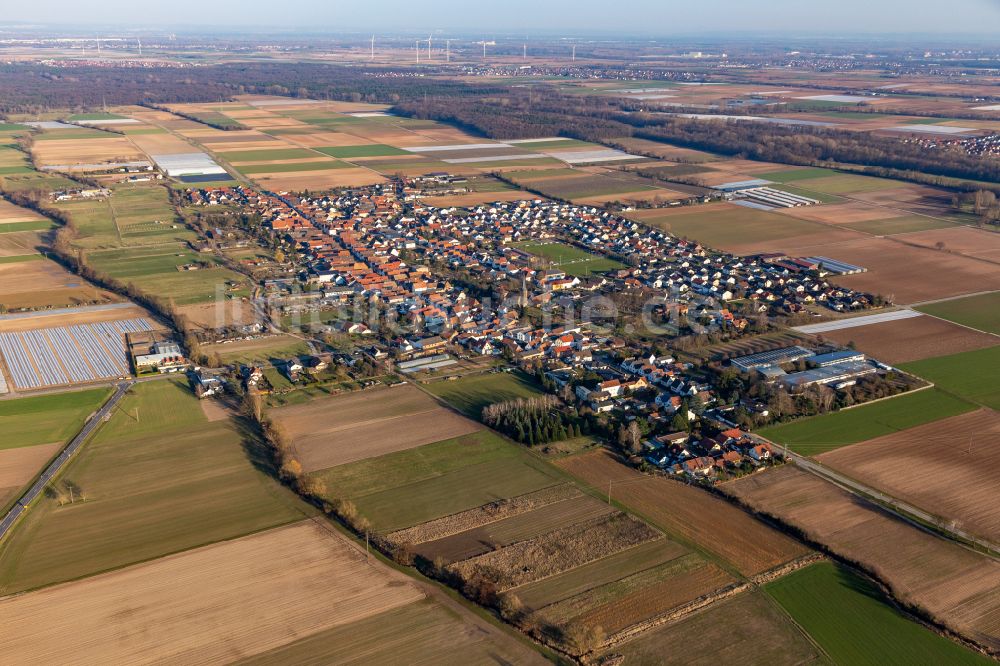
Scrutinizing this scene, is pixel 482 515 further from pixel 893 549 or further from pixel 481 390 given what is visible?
pixel 893 549

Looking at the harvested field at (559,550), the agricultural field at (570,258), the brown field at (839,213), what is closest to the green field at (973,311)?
the agricultural field at (570,258)

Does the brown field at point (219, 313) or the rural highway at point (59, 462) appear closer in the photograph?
the rural highway at point (59, 462)

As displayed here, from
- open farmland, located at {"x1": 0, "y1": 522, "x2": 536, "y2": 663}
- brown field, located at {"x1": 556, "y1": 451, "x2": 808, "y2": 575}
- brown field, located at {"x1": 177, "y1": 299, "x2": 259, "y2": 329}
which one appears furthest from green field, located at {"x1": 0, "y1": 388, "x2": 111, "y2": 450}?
brown field, located at {"x1": 556, "y1": 451, "x2": 808, "y2": 575}

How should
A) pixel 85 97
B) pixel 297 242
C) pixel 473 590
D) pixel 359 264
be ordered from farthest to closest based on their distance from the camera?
pixel 85 97
pixel 297 242
pixel 359 264
pixel 473 590

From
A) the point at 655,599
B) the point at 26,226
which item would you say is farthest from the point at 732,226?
the point at 26,226

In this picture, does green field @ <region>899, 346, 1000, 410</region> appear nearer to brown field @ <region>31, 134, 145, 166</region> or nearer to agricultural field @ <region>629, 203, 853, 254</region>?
agricultural field @ <region>629, 203, 853, 254</region>

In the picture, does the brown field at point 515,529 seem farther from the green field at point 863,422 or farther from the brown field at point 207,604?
the green field at point 863,422

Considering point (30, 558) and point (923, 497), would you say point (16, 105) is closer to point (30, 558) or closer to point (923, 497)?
point (30, 558)

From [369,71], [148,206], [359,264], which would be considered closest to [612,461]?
[359,264]
